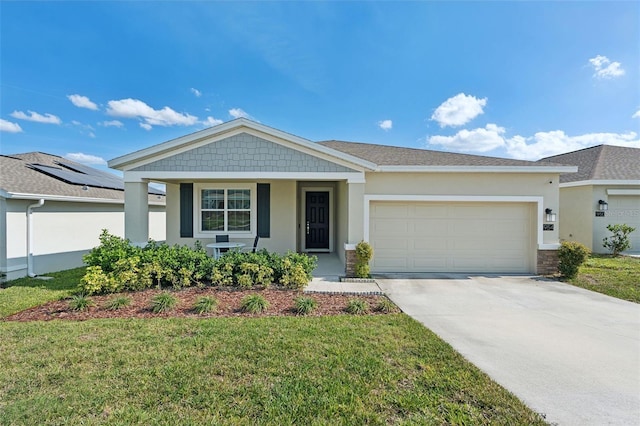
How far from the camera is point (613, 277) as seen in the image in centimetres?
830

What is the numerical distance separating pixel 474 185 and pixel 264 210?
6.97m

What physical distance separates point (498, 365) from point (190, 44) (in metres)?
15.8

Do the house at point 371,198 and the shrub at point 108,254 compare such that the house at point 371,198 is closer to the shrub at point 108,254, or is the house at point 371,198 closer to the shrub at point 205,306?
the shrub at point 108,254

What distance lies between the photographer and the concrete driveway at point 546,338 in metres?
3.00

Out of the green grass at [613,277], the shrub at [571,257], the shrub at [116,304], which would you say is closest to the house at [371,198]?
the shrub at [571,257]

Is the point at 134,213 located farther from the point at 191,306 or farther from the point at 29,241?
the point at 191,306

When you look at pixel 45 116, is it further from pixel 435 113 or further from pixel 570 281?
pixel 570 281

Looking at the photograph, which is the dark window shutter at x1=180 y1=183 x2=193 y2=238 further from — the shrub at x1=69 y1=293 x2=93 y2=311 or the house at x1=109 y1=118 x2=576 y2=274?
the shrub at x1=69 y1=293 x2=93 y2=311

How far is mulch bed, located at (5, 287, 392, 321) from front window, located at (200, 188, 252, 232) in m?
3.54

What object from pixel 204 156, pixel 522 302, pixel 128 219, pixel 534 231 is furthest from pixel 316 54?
pixel 522 302

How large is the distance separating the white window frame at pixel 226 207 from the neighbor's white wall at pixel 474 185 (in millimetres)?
4089

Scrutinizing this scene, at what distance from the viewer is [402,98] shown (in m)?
15.4

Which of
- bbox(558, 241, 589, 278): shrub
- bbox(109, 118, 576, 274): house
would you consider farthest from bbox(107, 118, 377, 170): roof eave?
bbox(558, 241, 589, 278): shrub

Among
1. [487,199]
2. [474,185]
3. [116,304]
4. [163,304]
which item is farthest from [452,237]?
[116,304]
